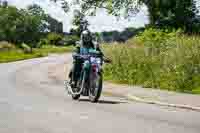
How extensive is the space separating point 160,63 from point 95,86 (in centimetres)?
738

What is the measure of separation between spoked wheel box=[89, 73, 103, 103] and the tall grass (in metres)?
4.00

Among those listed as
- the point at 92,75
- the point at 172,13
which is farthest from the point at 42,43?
the point at 92,75

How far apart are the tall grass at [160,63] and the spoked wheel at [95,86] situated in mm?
3999

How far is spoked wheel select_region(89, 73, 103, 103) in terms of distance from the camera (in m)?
17.1

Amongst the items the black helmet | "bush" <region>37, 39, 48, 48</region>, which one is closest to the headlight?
the black helmet

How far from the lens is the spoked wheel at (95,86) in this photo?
17.1 metres

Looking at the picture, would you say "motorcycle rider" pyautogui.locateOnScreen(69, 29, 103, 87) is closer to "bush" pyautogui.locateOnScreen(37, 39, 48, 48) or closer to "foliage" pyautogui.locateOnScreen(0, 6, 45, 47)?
"foliage" pyautogui.locateOnScreen(0, 6, 45, 47)

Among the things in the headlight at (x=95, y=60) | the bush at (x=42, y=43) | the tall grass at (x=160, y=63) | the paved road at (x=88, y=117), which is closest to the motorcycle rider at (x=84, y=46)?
the headlight at (x=95, y=60)

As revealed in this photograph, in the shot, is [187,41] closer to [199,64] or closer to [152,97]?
[199,64]

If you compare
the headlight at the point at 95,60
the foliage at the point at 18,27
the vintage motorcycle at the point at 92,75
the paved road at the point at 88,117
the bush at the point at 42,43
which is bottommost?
the bush at the point at 42,43

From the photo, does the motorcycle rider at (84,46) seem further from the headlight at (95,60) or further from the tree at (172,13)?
the tree at (172,13)

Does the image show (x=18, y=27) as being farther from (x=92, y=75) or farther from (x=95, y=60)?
(x=95, y=60)

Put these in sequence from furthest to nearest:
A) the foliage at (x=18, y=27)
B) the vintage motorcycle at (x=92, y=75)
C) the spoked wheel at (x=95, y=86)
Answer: the foliage at (x=18, y=27)
the vintage motorcycle at (x=92, y=75)
the spoked wheel at (x=95, y=86)

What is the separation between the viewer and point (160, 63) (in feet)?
80.0
